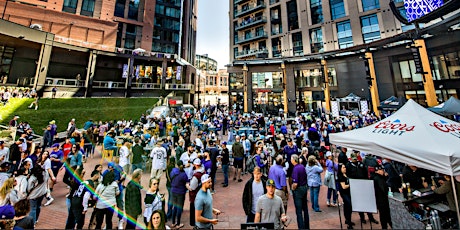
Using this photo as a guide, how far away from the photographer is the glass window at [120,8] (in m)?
37.2

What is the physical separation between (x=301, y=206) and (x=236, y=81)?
32.0m

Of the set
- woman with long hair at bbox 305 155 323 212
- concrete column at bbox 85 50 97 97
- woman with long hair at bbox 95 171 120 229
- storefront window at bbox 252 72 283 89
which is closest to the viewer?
woman with long hair at bbox 95 171 120 229

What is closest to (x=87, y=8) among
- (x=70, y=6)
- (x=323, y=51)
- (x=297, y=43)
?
(x=70, y=6)

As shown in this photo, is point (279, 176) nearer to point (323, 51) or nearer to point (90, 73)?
point (323, 51)

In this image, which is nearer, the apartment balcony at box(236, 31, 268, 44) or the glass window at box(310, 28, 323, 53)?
the glass window at box(310, 28, 323, 53)

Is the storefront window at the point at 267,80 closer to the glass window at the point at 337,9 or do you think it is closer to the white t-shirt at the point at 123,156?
the glass window at the point at 337,9

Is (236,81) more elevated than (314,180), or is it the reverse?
(236,81)

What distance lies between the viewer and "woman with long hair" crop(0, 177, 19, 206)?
13.3 feet

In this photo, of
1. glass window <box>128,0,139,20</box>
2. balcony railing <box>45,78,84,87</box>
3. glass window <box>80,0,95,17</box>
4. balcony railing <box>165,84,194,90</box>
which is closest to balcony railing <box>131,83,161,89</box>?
balcony railing <box>165,84,194,90</box>

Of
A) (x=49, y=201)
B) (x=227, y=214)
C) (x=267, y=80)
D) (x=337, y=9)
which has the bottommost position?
(x=227, y=214)

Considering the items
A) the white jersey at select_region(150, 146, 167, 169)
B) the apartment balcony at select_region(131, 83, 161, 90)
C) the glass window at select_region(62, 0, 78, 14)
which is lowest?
the white jersey at select_region(150, 146, 167, 169)

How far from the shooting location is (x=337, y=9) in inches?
1080

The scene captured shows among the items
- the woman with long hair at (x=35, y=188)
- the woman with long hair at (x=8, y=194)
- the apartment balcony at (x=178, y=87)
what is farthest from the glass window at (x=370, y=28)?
the woman with long hair at (x=8, y=194)

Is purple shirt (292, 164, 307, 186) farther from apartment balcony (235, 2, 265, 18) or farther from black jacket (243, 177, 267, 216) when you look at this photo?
apartment balcony (235, 2, 265, 18)
